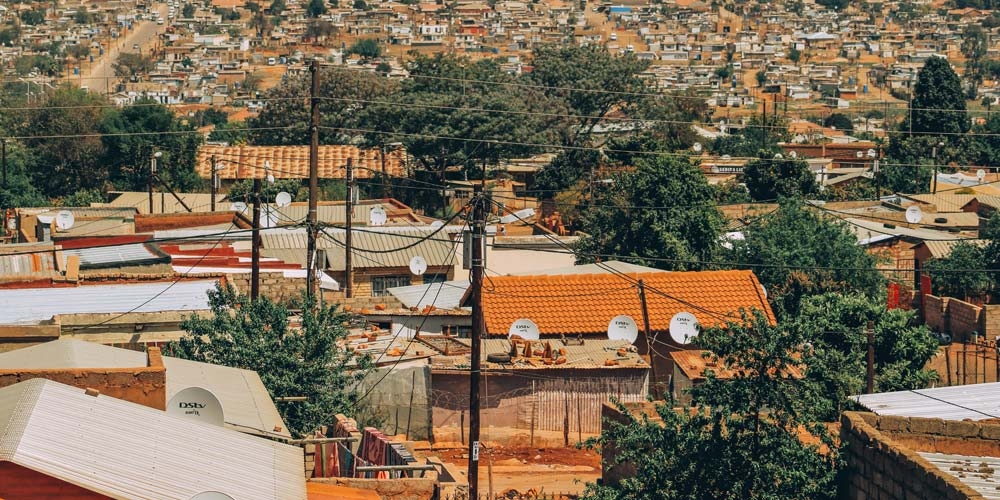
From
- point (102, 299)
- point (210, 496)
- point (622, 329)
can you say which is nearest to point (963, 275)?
point (622, 329)

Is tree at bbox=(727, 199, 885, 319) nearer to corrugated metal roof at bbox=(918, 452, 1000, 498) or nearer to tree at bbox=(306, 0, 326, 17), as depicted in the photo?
corrugated metal roof at bbox=(918, 452, 1000, 498)

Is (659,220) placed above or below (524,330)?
above

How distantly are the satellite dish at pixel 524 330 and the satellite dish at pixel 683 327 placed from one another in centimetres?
213

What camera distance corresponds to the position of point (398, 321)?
Answer: 2700 cm

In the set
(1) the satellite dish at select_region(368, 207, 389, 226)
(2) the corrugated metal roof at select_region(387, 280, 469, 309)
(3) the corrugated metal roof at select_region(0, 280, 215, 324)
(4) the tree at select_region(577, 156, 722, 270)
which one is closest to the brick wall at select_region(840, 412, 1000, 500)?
(3) the corrugated metal roof at select_region(0, 280, 215, 324)

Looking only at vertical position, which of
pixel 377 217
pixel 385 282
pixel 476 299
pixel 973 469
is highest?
pixel 476 299

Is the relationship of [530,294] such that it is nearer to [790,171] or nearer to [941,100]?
[790,171]

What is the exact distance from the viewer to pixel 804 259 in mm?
32375

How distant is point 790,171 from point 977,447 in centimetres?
3563

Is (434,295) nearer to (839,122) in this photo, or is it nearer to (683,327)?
(683,327)

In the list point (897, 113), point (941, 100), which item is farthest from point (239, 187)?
point (897, 113)

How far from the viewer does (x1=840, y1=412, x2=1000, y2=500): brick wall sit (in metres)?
13.6

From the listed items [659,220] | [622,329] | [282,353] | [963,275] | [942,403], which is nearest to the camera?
[942,403]

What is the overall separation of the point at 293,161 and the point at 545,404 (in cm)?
3588
